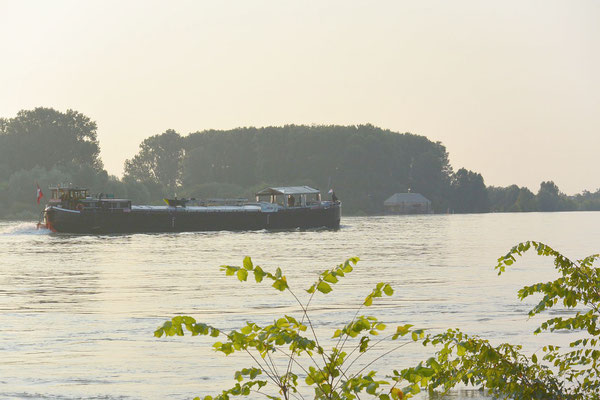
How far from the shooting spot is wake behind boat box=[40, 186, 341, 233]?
3664 inches

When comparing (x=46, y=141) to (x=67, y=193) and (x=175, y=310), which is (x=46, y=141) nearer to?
(x=67, y=193)

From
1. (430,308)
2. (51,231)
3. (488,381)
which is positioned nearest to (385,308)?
(430,308)

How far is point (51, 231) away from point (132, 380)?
84176 mm

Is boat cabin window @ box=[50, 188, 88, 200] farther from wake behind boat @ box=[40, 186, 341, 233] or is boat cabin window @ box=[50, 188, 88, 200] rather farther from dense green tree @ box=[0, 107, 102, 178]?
dense green tree @ box=[0, 107, 102, 178]

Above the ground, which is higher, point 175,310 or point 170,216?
point 170,216

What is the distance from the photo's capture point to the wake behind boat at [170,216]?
93.1 meters

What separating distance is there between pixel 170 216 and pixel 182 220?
1574mm

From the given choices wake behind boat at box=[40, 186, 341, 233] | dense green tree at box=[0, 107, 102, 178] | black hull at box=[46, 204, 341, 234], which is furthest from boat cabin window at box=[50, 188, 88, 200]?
dense green tree at box=[0, 107, 102, 178]

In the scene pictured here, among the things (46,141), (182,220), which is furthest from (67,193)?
(46,141)


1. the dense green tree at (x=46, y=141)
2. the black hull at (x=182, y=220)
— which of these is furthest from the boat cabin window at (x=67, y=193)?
the dense green tree at (x=46, y=141)

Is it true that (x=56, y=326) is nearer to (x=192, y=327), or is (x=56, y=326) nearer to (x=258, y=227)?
(x=192, y=327)

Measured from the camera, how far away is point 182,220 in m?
99.5

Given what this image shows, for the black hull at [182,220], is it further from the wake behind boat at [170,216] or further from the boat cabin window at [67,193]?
the boat cabin window at [67,193]

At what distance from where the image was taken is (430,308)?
24172 mm
